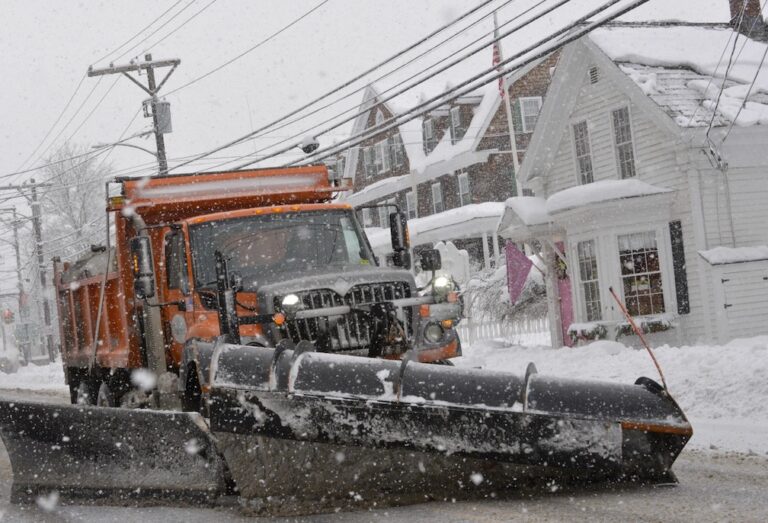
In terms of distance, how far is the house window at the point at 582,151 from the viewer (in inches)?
875

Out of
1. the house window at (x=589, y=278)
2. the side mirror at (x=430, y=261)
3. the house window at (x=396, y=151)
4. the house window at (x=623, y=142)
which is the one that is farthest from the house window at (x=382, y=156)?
the side mirror at (x=430, y=261)

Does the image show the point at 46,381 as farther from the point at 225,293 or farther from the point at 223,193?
the point at 225,293

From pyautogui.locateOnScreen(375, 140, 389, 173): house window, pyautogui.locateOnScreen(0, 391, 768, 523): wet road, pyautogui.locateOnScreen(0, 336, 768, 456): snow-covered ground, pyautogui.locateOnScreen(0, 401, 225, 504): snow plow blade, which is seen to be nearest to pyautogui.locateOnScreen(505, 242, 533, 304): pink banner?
pyautogui.locateOnScreen(0, 336, 768, 456): snow-covered ground

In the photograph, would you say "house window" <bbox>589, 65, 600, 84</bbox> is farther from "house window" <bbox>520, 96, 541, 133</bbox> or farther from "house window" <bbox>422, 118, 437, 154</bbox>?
"house window" <bbox>422, 118, 437, 154</bbox>

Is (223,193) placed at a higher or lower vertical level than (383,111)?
lower

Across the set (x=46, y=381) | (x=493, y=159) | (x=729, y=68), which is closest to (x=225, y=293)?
(x=729, y=68)

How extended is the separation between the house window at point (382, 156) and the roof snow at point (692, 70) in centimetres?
2156

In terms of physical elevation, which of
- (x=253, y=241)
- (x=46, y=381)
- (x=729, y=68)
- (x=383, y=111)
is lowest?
(x=46, y=381)

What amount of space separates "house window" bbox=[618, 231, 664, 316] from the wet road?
13.1 m

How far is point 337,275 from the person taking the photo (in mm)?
8383

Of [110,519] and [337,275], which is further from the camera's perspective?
[337,275]

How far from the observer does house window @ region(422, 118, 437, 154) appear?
41375 mm

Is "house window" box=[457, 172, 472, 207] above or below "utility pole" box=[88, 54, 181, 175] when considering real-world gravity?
below

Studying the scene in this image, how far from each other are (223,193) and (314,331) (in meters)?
2.90
